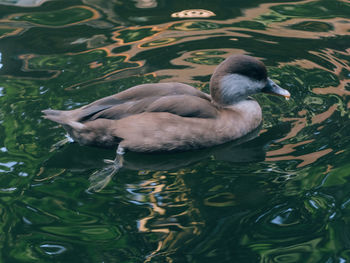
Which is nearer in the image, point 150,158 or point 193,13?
point 150,158

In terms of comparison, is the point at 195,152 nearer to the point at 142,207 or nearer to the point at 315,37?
the point at 142,207

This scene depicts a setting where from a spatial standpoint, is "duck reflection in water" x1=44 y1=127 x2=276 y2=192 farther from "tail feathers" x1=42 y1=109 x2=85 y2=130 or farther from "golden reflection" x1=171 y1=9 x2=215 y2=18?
"golden reflection" x1=171 y1=9 x2=215 y2=18

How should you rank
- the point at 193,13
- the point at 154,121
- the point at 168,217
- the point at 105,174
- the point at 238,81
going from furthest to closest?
the point at 193,13, the point at 238,81, the point at 154,121, the point at 105,174, the point at 168,217

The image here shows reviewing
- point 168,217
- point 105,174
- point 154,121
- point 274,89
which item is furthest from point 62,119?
point 274,89

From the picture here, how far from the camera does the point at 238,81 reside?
5.72 metres

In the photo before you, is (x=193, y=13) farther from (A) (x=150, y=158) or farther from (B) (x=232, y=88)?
(A) (x=150, y=158)

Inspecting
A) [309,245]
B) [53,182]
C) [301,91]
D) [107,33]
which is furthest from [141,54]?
[309,245]

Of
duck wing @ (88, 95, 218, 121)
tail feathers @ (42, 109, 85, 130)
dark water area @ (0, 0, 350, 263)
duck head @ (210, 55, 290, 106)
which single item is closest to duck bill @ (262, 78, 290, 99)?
duck head @ (210, 55, 290, 106)

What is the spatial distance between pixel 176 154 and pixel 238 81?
1028 millimetres

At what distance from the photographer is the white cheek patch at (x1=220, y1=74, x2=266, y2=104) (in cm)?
568

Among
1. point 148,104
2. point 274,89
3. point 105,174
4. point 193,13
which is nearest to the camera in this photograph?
point 105,174

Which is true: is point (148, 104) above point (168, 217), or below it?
above

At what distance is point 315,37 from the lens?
7.48m

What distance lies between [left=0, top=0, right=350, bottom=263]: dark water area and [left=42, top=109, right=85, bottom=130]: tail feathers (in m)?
0.29
